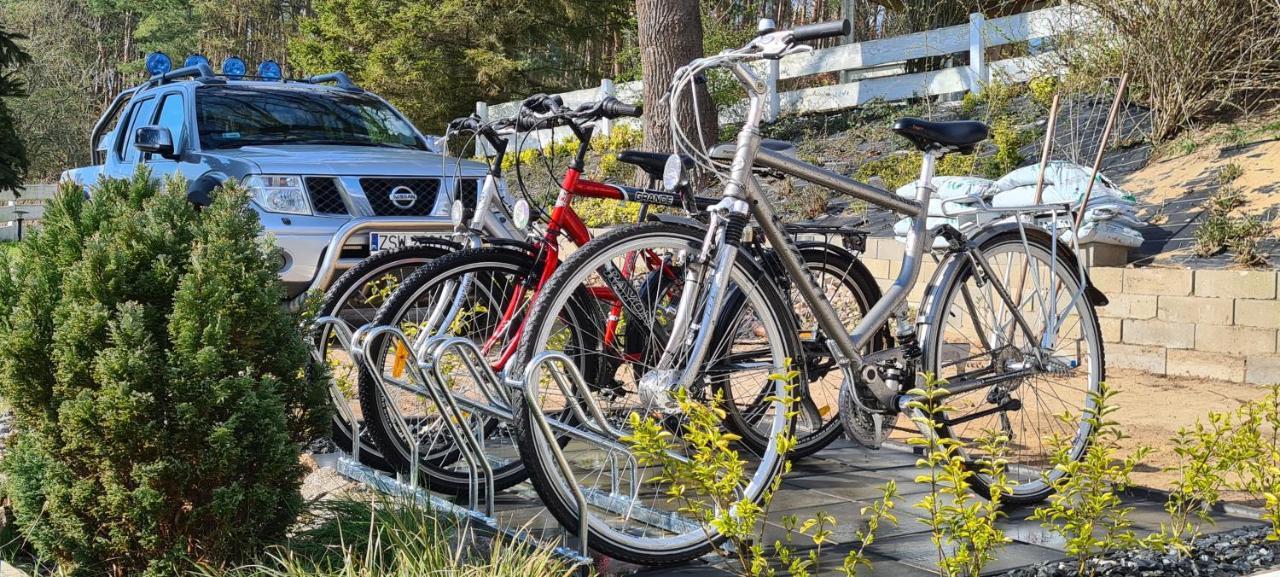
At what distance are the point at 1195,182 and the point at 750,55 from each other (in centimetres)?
759

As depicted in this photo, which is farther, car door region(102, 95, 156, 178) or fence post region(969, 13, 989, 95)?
fence post region(969, 13, 989, 95)

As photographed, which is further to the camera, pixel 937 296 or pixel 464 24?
pixel 464 24

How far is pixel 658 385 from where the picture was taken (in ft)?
11.1

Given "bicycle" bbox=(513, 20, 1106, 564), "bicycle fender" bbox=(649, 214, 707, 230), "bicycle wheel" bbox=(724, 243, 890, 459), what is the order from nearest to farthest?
"bicycle" bbox=(513, 20, 1106, 564)
"bicycle fender" bbox=(649, 214, 707, 230)
"bicycle wheel" bbox=(724, 243, 890, 459)

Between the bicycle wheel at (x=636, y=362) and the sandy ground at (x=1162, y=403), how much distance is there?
85.2 inches

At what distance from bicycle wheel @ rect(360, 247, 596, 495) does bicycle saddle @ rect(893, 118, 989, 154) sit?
1.30 metres

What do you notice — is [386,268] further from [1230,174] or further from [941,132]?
[1230,174]

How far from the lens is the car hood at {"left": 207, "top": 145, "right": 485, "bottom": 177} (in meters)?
7.56

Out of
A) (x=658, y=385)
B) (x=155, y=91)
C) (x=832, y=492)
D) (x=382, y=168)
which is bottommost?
Result: (x=832, y=492)

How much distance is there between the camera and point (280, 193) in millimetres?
7453

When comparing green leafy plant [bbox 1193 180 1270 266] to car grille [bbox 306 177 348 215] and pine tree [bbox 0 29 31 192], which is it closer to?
car grille [bbox 306 177 348 215]

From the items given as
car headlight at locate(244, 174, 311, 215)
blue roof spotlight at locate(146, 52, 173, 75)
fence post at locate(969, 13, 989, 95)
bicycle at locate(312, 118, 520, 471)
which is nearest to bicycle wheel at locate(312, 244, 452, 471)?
bicycle at locate(312, 118, 520, 471)

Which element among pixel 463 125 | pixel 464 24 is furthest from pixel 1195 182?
pixel 464 24

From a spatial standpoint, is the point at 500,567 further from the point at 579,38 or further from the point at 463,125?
the point at 579,38
